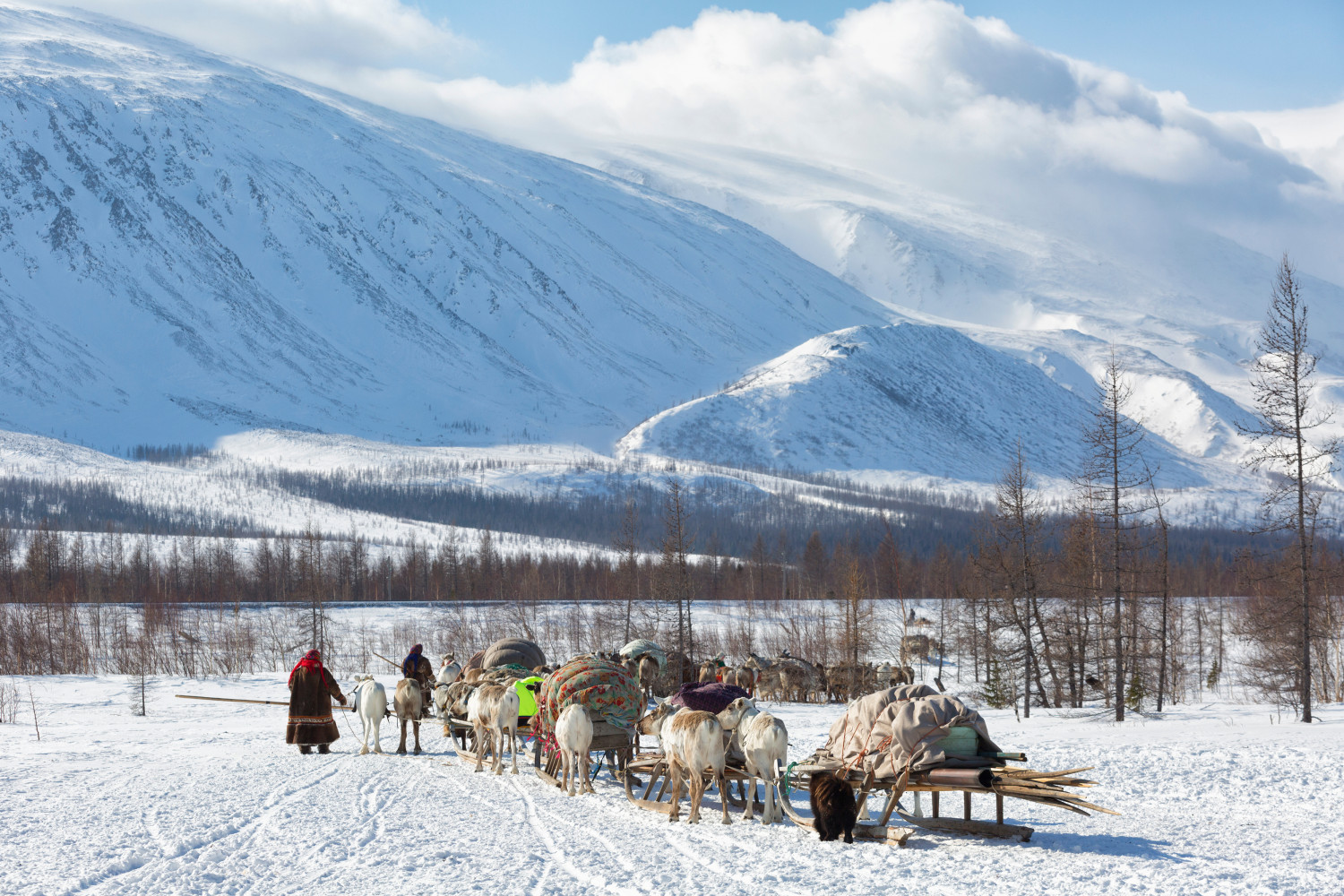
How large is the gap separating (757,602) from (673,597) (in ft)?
147

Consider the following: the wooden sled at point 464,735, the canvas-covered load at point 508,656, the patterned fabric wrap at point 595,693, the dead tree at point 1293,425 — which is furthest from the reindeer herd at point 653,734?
the dead tree at point 1293,425

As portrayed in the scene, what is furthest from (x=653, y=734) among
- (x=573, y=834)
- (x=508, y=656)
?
(x=508, y=656)

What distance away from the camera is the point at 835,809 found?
13.9 m

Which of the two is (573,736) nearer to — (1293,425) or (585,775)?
(585,775)

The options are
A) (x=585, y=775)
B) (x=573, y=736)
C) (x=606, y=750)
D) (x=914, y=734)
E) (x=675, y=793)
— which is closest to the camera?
(x=914, y=734)

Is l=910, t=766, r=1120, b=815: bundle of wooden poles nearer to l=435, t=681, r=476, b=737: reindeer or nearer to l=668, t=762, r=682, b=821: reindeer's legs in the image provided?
l=668, t=762, r=682, b=821: reindeer's legs

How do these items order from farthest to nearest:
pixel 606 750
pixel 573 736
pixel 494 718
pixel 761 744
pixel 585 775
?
pixel 494 718 < pixel 606 750 < pixel 585 775 < pixel 573 736 < pixel 761 744

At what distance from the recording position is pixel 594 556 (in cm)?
12300

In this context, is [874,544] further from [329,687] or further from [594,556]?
[329,687]

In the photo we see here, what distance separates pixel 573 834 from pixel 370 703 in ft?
32.6

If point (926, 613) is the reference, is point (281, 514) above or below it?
above

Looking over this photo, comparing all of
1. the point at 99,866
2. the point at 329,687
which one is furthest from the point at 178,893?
the point at 329,687

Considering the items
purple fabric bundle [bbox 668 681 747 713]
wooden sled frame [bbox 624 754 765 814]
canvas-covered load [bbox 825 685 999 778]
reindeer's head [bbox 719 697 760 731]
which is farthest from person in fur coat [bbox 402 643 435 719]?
canvas-covered load [bbox 825 685 999 778]

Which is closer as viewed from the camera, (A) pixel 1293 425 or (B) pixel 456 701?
(B) pixel 456 701
